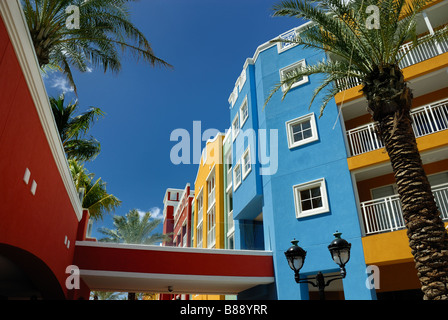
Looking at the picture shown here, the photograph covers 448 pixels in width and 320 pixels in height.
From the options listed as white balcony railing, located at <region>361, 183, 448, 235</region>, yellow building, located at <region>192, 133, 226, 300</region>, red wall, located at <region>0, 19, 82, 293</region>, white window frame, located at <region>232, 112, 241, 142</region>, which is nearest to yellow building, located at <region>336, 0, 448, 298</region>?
white balcony railing, located at <region>361, 183, 448, 235</region>

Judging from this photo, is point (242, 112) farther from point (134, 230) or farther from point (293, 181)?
point (134, 230)

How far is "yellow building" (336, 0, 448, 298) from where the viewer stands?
11985 millimetres

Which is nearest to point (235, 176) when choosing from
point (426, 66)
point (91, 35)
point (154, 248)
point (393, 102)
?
point (154, 248)

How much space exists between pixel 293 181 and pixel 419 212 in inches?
299

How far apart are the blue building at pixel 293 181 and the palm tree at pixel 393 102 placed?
470cm

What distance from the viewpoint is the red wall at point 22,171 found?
4.70 meters

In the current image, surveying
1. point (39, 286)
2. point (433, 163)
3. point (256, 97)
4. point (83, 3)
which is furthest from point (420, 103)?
point (39, 286)

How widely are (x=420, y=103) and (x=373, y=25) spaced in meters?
6.91

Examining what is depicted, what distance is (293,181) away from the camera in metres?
15.2

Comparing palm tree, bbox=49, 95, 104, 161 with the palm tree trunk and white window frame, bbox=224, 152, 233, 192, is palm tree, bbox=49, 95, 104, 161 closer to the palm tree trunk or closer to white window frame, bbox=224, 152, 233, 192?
white window frame, bbox=224, 152, 233, 192

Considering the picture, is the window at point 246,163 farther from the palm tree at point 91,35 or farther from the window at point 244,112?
the palm tree at point 91,35

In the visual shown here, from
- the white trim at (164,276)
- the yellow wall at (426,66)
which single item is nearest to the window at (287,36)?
the yellow wall at (426,66)

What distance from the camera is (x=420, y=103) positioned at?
1470cm
